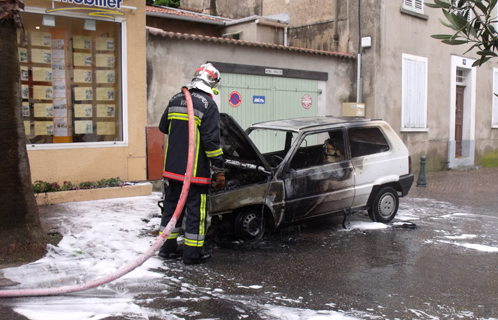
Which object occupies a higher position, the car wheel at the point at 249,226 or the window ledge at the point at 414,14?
the window ledge at the point at 414,14

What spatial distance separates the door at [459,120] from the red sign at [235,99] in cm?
888

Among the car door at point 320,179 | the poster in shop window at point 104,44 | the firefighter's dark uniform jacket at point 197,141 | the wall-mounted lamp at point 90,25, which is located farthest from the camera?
the poster in shop window at point 104,44

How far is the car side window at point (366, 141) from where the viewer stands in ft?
23.5

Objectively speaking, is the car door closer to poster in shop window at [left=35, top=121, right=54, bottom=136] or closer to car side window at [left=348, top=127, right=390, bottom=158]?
car side window at [left=348, top=127, right=390, bottom=158]

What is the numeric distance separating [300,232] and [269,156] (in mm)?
1274

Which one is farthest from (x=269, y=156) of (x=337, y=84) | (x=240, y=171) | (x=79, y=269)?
(x=337, y=84)

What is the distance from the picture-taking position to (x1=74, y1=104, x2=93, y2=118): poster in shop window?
9.13 metres

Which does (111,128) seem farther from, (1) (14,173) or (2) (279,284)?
(2) (279,284)

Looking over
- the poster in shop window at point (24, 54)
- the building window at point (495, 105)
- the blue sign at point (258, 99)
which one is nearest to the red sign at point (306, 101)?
the blue sign at point (258, 99)

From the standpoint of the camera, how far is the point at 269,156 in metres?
7.57

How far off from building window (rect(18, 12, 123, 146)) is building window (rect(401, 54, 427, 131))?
8521 millimetres

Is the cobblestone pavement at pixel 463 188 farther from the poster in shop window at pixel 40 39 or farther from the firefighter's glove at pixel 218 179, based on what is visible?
the poster in shop window at pixel 40 39

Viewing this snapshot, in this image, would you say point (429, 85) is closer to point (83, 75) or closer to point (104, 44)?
point (104, 44)

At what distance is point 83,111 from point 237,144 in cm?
415
